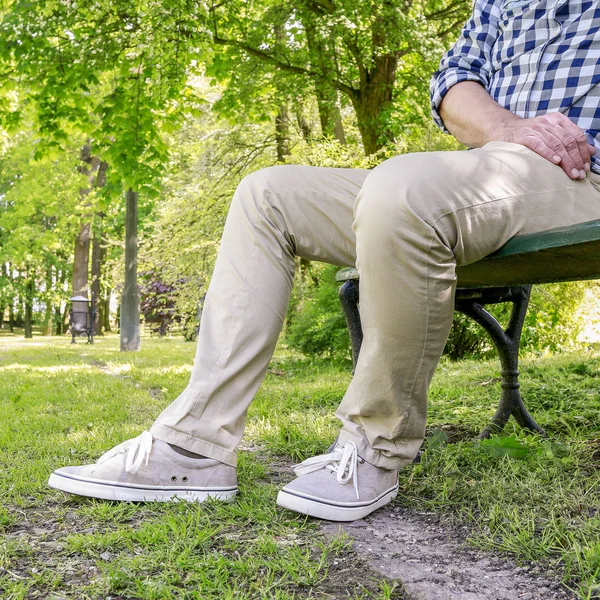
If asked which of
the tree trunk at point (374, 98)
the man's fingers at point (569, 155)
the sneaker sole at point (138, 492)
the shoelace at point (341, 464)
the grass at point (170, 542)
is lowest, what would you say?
the grass at point (170, 542)

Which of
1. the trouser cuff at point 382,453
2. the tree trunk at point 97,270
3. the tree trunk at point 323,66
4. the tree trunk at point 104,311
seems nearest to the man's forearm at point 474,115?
the trouser cuff at point 382,453

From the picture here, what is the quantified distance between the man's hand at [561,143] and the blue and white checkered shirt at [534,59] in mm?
103

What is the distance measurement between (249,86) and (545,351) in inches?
203

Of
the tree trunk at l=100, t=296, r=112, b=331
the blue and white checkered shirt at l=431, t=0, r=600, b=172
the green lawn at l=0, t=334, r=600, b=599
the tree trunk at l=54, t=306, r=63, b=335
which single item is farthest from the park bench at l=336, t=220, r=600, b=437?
the tree trunk at l=54, t=306, r=63, b=335

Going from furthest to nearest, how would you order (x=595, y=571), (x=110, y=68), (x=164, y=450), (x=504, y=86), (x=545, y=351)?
(x=110, y=68), (x=545, y=351), (x=504, y=86), (x=164, y=450), (x=595, y=571)

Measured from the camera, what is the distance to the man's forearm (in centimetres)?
195

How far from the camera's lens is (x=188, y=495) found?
1.84 metres

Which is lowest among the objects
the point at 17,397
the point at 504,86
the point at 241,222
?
the point at 17,397

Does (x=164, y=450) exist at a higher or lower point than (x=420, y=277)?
lower

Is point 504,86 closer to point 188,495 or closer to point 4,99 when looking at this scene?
point 188,495

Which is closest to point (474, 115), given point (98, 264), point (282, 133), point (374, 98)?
point (374, 98)

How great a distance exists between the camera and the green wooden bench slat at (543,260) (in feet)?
4.85

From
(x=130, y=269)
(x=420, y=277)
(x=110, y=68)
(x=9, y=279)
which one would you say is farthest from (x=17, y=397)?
Answer: (x=9, y=279)

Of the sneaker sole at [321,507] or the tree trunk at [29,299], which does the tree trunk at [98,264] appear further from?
the sneaker sole at [321,507]
